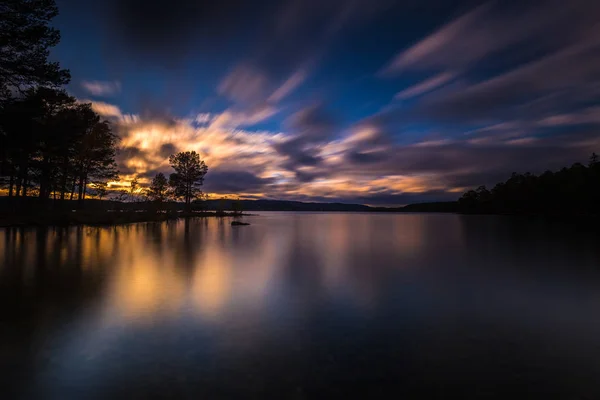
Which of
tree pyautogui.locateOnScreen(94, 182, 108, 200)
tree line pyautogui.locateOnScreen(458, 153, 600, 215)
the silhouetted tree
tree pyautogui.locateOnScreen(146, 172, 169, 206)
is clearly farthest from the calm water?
tree line pyautogui.locateOnScreen(458, 153, 600, 215)

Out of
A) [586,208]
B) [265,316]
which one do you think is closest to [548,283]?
[265,316]

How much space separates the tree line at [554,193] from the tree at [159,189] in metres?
129

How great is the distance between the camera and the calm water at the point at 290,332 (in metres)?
5.52

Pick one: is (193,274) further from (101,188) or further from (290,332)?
(101,188)

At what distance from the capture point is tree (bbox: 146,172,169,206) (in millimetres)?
83425

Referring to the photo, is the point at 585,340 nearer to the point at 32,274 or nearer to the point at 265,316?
the point at 265,316

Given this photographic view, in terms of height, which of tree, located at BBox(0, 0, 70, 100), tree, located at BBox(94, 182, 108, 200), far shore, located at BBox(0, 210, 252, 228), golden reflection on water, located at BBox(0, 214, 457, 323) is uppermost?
tree, located at BBox(0, 0, 70, 100)

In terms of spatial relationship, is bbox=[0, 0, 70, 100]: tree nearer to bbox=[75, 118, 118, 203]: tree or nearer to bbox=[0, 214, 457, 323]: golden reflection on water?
bbox=[0, 214, 457, 323]: golden reflection on water

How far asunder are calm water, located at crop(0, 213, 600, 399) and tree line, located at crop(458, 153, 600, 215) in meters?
109

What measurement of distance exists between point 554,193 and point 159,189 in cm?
14184

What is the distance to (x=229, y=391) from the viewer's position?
5258 mm

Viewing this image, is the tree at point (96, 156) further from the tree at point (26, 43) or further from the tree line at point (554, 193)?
the tree line at point (554, 193)

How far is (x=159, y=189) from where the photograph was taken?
291 ft

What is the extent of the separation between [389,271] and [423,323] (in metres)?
8.90
